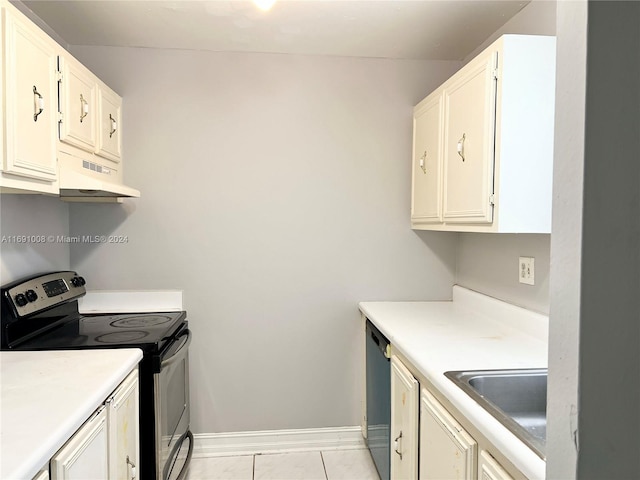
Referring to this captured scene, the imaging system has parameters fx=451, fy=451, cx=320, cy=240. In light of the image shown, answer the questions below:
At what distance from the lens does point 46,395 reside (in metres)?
1.32

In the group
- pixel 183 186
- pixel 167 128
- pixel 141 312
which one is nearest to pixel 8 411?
pixel 141 312

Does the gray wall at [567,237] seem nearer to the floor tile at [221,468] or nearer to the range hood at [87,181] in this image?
the range hood at [87,181]

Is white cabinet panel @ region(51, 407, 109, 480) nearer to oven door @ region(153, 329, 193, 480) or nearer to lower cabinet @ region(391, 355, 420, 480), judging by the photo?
oven door @ region(153, 329, 193, 480)

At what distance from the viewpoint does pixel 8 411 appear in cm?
120

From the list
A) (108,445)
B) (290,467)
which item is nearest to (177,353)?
(108,445)

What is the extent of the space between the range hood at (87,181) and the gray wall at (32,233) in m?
0.12

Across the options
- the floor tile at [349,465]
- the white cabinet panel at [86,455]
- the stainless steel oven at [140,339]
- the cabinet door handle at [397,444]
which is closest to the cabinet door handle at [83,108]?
the stainless steel oven at [140,339]

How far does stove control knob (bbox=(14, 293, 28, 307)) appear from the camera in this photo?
1868 mm

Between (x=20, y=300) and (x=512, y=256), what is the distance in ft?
7.20

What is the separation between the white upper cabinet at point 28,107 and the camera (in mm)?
1430

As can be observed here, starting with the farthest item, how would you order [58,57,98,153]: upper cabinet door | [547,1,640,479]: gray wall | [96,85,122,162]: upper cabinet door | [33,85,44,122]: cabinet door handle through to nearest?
[96,85,122,162]: upper cabinet door < [58,57,98,153]: upper cabinet door < [33,85,44,122]: cabinet door handle < [547,1,640,479]: gray wall

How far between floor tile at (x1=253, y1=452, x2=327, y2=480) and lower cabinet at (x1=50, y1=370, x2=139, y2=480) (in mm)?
912

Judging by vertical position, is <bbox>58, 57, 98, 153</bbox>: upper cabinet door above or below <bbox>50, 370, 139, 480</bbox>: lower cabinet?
above

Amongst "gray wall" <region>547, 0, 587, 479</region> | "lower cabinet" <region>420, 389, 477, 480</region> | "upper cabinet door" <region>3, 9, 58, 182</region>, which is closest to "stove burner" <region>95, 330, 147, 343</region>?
"upper cabinet door" <region>3, 9, 58, 182</region>
